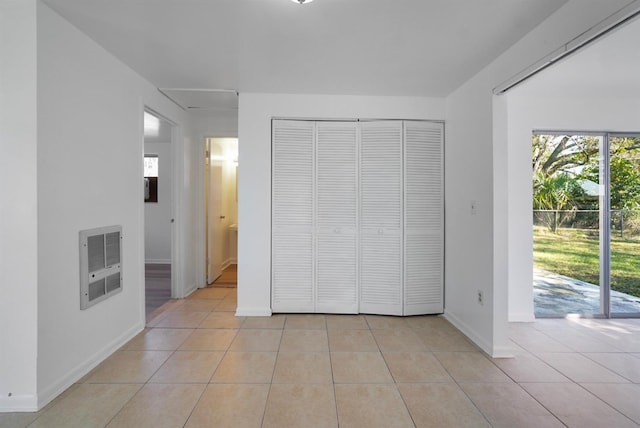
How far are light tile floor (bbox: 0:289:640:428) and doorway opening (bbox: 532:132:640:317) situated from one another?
0.40 m

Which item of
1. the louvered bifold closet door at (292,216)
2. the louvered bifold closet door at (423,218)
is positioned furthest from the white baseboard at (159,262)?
the louvered bifold closet door at (423,218)

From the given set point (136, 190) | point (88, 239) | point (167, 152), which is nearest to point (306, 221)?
point (136, 190)

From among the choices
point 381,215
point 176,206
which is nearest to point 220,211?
point 176,206

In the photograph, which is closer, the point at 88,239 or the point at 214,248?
the point at 88,239

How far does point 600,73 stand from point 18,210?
4.51m

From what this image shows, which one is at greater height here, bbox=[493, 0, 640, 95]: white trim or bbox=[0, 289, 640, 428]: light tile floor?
bbox=[493, 0, 640, 95]: white trim

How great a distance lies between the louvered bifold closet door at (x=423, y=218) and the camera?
11.2 ft

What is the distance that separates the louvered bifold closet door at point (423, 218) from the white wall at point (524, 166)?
0.72m

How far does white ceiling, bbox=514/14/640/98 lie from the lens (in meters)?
2.21

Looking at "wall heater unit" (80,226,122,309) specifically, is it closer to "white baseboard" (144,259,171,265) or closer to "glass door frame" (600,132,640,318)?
"white baseboard" (144,259,171,265)

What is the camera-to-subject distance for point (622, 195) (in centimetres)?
347

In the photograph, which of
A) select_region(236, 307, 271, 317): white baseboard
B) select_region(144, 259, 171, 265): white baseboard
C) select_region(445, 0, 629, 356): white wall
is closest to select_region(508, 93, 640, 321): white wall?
select_region(445, 0, 629, 356): white wall

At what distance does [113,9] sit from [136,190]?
1500 mm

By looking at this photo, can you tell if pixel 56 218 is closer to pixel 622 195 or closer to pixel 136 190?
pixel 136 190
